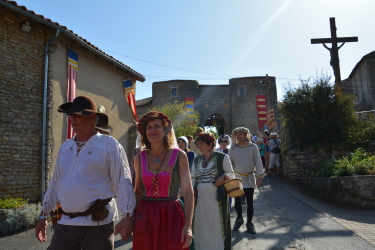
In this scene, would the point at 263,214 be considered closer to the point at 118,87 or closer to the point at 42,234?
the point at 42,234

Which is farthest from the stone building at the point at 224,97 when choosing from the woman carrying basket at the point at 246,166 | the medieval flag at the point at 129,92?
the woman carrying basket at the point at 246,166

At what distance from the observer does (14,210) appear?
613 centimetres

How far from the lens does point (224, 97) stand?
1480 inches

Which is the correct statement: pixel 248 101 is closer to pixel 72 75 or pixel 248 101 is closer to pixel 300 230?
pixel 72 75

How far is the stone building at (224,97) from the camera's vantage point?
3559cm

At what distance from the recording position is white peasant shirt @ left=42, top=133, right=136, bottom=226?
230cm

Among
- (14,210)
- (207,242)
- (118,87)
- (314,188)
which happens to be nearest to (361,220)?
(314,188)

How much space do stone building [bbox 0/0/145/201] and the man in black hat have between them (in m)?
6.39

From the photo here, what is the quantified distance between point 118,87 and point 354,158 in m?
10.0

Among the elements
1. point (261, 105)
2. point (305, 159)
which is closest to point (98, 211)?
point (305, 159)

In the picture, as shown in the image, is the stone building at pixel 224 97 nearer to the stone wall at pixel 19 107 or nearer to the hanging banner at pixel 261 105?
the hanging banner at pixel 261 105

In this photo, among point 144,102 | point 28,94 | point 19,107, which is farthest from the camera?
point 144,102

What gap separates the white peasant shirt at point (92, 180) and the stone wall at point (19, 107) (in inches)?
250

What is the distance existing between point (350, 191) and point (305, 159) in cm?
324
